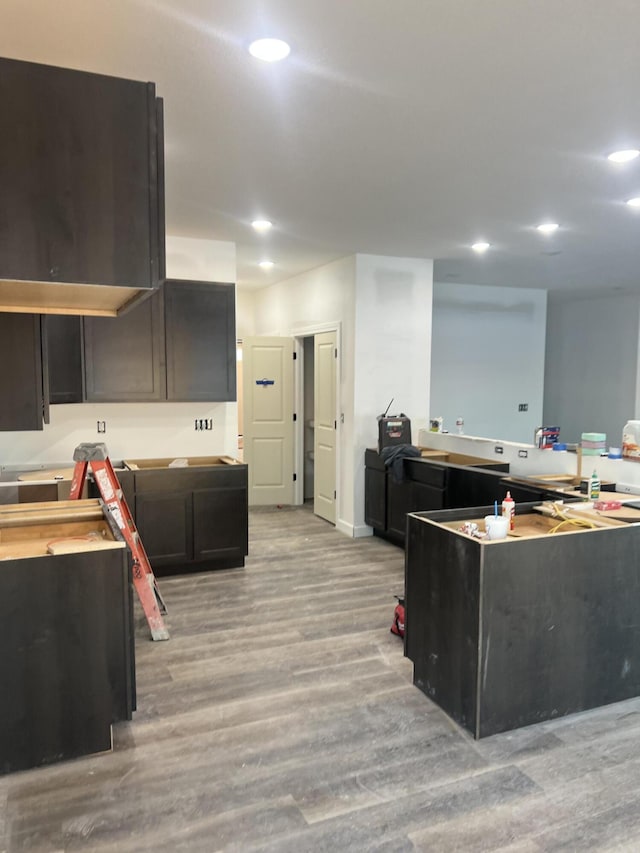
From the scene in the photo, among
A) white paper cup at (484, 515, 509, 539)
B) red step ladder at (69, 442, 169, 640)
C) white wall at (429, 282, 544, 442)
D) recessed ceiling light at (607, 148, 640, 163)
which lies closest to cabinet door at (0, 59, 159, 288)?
white paper cup at (484, 515, 509, 539)

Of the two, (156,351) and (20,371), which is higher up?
(156,351)

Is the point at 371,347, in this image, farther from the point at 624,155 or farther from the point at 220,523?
the point at 624,155

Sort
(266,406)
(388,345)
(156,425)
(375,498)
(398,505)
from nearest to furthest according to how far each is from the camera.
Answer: (156,425) → (398,505) → (375,498) → (388,345) → (266,406)

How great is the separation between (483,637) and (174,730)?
1.48m

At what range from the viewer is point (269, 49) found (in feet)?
7.21

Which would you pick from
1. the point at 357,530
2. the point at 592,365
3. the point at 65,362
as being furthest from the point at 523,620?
the point at 592,365

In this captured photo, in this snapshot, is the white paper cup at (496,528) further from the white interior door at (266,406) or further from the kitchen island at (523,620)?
the white interior door at (266,406)

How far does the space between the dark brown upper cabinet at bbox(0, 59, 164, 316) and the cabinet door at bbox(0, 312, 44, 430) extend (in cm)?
112

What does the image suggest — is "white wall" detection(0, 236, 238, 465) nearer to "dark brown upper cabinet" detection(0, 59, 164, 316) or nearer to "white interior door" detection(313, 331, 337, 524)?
"white interior door" detection(313, 331, 337, 524)

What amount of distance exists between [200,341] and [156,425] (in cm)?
84

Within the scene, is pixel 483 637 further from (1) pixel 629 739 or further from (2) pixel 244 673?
(2) pixel 244 673

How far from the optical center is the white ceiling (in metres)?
2.02

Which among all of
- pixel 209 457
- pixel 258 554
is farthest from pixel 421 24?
pixel 258 554

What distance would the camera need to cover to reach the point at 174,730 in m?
2.80
